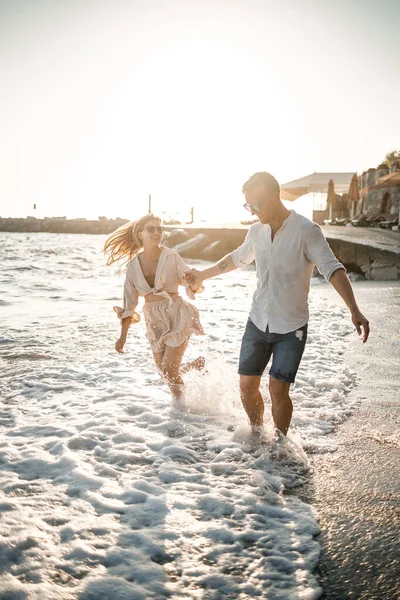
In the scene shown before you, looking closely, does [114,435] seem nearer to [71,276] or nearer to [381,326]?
[381,326]

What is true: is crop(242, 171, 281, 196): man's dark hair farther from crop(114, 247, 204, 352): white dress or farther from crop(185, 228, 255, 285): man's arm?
crop(114, 247, 204, 352): white dress

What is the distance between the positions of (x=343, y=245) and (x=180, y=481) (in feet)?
48.0

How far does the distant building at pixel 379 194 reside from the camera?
33188 millimetres

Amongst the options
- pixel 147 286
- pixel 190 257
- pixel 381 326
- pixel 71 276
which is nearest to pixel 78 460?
pixel 147 286

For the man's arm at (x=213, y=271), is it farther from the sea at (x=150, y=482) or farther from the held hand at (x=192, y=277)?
the sea at (x=150, y=482)

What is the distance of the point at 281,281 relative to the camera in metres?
3.39

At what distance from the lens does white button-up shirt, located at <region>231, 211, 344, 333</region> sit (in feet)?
10.8

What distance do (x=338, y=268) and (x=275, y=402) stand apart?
0.99 meters

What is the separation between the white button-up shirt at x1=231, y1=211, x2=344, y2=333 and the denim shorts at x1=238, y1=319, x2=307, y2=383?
0.06 m

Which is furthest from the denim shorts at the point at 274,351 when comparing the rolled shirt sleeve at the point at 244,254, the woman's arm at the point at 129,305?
the woman's arm at the point at 129,305

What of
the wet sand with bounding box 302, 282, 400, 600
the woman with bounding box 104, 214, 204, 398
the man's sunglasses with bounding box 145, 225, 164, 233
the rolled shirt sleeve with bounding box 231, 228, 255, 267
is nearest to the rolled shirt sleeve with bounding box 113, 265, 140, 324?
the woman with bounding box 104, 214, 204, 398

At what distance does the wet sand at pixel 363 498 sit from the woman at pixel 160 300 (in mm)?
1534

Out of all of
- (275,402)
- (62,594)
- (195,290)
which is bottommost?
(62,594)

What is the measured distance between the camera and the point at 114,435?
402cm
